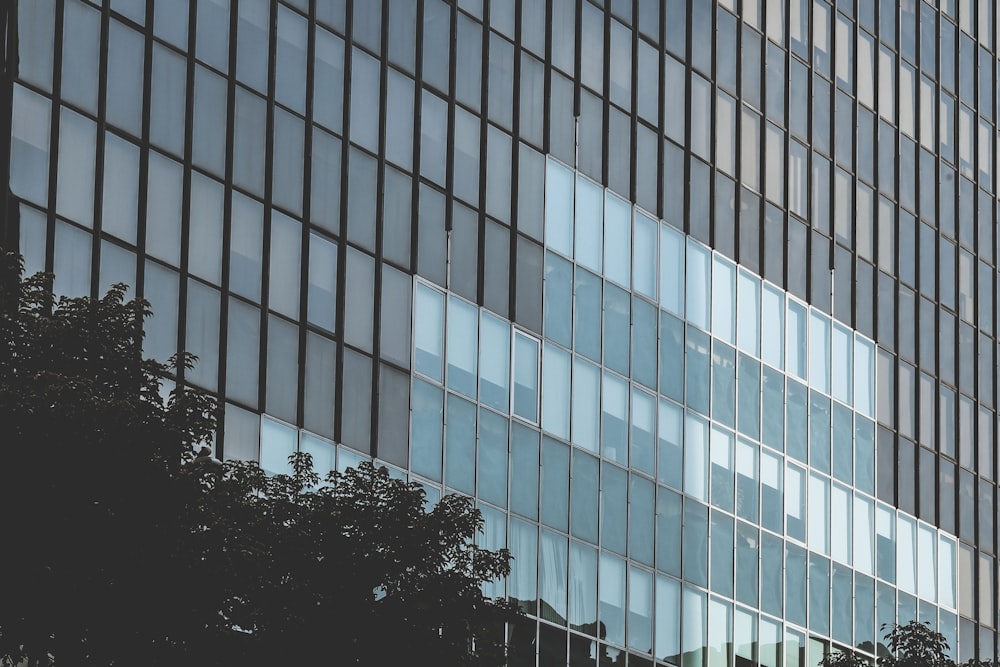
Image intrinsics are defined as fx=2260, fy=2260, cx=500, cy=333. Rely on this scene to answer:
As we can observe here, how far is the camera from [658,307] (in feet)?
178

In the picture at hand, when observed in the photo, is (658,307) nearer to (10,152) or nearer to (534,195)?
(534,195)

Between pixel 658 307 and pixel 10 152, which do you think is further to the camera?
pixel 658 307

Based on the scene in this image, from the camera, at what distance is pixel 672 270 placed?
55.0 m

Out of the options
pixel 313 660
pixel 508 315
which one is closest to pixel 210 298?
pixel 508 315

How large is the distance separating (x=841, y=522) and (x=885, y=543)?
225cm

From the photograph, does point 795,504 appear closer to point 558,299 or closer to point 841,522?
point 841,522

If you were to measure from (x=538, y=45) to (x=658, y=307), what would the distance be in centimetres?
703

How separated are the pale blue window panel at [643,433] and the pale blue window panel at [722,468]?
237 centimetres

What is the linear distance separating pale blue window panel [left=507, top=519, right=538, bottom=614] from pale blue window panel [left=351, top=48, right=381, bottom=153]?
874cm

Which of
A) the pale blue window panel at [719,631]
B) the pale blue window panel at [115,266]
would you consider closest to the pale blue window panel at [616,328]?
the pale blue window panel at [719,631]

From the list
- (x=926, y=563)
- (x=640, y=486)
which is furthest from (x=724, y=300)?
(x=926, y=563)

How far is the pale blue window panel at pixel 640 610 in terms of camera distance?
51.5m

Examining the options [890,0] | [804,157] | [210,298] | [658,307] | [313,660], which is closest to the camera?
[313,660]

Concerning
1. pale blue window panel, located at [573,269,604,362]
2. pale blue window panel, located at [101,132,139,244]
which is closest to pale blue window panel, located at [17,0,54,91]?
pale blue window panel, located at [101,132,139,244]
